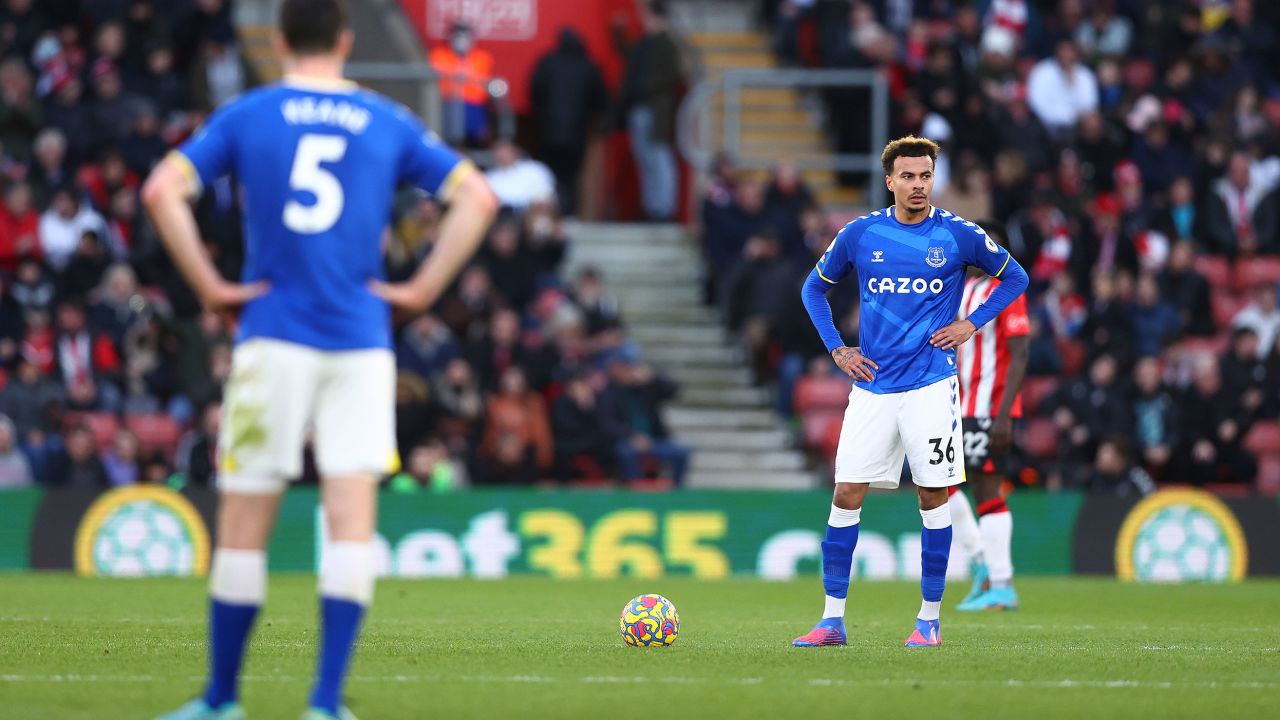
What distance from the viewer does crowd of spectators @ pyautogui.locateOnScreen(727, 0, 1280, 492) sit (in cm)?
2077

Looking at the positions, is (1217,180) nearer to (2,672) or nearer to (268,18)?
(268,18)

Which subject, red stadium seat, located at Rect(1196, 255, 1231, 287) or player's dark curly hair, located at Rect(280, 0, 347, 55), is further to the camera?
Answer: red stadium seat, located at Rect(1196, 255, 1231, 287)

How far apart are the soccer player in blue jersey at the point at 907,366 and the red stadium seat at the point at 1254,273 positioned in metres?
14.1

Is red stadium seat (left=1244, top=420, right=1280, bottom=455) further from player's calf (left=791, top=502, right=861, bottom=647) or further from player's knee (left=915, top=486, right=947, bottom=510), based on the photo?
player's calf (left=791, top=502, right=861, bottom=647)

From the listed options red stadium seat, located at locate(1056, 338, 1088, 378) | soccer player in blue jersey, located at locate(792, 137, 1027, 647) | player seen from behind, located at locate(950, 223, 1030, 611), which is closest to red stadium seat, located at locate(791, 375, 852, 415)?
red stadium seat, located at locate(1056, 338, 1088, 378)

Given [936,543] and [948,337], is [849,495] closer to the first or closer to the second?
[936,543]

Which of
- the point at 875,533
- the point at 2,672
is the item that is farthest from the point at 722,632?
the point at 875,533

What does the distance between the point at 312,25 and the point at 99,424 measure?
13775mm

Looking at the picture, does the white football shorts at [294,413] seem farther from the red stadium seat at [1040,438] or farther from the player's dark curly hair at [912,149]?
the red stadium seat at [1040,438]

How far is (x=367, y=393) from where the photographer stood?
6500 mm

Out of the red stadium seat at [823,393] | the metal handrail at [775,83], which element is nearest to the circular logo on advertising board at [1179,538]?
the red stadium seat at [823,393]

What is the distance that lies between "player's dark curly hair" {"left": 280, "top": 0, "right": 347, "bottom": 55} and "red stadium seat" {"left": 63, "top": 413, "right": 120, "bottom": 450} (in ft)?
43.5

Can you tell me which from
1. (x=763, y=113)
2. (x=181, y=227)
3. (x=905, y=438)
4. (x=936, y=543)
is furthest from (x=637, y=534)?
A: (x=181, y=227)

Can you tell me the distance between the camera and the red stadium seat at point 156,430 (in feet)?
63.5
